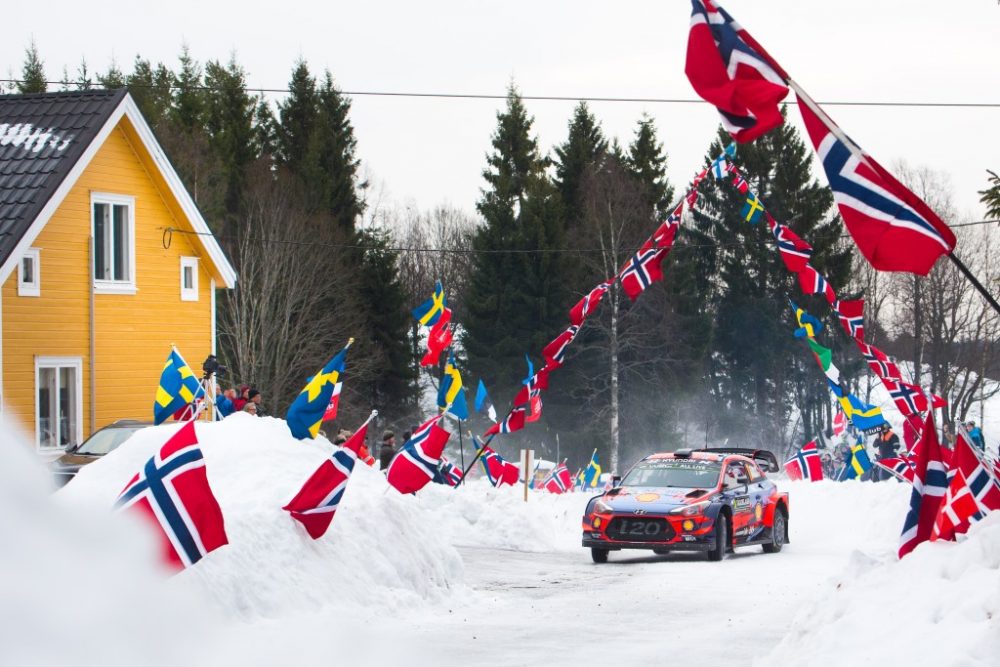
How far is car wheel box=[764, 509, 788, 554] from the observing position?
67.4 ft

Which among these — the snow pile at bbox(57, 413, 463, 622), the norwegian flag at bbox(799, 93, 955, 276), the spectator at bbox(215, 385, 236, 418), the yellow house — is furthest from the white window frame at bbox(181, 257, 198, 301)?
the norwegian flag at bbox(799, 93, 955, 276)

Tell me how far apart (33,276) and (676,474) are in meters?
12.7

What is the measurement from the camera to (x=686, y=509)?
18172mm

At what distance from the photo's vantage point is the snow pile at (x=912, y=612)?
7375 mm

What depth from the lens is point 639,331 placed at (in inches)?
2276

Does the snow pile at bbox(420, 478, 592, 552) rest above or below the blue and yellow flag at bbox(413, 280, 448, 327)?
Answer: below

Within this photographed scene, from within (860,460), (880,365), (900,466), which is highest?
(880,365)

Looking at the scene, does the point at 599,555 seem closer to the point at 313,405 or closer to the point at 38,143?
the point at 313,405

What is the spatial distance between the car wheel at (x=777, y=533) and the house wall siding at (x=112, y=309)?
43.7 feet

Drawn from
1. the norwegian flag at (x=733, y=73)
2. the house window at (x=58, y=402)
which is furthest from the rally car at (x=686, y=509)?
the house window at (x=58, y=402)

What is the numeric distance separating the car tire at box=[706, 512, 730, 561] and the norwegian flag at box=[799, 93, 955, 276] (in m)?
9.73

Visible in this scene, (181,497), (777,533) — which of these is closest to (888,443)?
(777,533)

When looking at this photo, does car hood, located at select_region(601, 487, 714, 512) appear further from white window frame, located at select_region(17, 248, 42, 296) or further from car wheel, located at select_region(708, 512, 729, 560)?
white window frame, located at select_region(17, 248, 42, 296)

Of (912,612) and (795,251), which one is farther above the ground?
(795,251)
